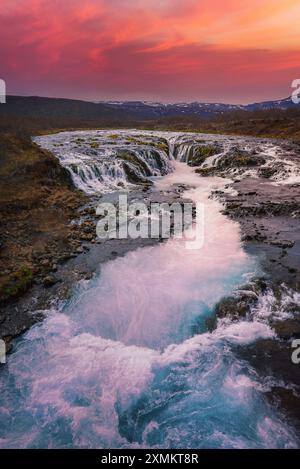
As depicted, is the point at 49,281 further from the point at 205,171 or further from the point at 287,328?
the point at 205,171

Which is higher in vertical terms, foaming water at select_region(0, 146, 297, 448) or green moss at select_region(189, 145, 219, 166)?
green moss at select_region(189, 145, 219, 166)

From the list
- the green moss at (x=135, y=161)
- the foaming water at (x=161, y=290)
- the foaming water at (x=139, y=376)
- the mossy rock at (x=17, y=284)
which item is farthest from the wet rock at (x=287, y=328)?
the green moss at (x=135, y=161)

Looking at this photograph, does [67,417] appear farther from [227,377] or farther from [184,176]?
[184,176]

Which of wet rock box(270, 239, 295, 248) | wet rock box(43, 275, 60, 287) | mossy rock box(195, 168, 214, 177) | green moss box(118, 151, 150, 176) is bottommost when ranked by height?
wet rock box(43, 275, 60, 287)

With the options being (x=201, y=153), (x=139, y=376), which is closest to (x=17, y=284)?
(x=139, y=376)

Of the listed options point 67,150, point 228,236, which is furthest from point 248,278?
point 67,150

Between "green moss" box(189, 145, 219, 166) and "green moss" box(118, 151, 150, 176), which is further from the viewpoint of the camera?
"green moss" box(189, 145, 219, 166)

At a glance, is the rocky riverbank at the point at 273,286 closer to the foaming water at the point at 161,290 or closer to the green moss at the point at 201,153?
the foaming water at the point at 161,290

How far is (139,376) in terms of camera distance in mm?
8711

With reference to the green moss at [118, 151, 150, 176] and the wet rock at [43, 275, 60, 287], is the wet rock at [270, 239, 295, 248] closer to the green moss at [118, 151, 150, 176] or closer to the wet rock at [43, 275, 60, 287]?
the wet rock at [43, 275, 60, 287]

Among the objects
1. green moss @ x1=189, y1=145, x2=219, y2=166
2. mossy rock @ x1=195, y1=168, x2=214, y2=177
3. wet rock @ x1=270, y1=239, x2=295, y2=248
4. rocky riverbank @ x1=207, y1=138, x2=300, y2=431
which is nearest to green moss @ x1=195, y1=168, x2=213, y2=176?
mossy rock @ x1=195, y1=168, x2=214, y2=177

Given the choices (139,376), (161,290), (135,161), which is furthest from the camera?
(135,161)

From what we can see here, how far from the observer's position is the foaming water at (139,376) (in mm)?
7270

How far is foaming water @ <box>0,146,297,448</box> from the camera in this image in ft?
23.9
